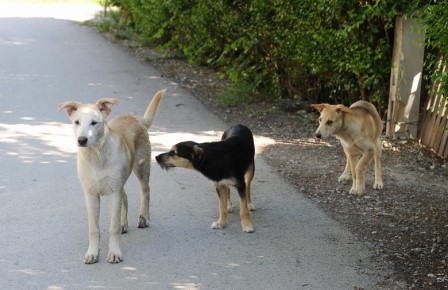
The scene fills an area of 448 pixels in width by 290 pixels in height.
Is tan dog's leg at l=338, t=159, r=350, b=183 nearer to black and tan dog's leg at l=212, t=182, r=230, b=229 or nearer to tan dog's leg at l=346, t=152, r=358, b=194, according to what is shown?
tan dog's leg at l=346, t=152, r=358, b=194

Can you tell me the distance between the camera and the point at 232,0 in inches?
484

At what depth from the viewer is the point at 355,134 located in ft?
26.4

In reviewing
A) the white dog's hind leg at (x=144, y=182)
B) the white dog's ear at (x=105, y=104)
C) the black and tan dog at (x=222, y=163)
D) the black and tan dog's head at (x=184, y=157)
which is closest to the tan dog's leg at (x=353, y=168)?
the black and tan dog at (x=222, y=163)

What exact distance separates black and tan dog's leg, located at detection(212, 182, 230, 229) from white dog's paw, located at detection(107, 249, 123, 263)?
1.14m

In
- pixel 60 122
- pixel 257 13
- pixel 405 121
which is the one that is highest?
pixel 257 13

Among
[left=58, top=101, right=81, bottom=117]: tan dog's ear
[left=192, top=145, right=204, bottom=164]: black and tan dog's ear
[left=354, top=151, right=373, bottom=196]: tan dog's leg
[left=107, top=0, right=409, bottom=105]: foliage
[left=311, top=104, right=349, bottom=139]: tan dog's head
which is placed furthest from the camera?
[left=107, top=0, right=409, bottom=105]: foliage

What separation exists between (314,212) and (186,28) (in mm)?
8143

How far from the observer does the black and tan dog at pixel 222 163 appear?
257 inches

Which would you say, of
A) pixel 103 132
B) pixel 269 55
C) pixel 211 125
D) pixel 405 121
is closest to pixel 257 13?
pixel 269 55

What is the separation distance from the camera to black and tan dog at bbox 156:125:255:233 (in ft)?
21.5

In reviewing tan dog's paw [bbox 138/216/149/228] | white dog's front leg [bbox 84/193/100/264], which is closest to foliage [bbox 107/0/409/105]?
tan dog's paw [bbox 138/216/149/228]

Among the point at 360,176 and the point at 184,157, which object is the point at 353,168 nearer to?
the point at 360,176

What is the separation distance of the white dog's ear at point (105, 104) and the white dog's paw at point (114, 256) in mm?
1165

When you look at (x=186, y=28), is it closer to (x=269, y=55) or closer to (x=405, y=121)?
(x=269, y=55)
